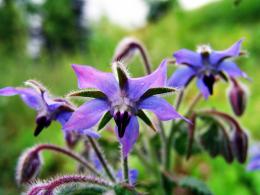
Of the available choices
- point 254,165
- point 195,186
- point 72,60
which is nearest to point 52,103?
point 195,186

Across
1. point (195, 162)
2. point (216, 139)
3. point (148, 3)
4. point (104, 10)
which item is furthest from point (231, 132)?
point (148, 3)

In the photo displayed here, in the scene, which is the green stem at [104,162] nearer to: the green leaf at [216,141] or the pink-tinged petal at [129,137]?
the pink-tinged petal at [129,137]

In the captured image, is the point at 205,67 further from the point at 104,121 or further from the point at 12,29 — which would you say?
the point at 12,29

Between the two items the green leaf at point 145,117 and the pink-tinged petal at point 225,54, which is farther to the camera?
the pink-tinged petal at point 225,54

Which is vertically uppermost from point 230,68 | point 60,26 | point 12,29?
point 60,26

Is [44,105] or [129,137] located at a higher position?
[44,105]

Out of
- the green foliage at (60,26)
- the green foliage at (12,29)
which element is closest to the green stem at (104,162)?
the green foliage at (12,29)
